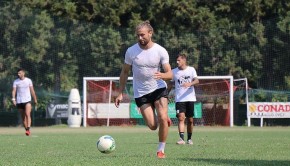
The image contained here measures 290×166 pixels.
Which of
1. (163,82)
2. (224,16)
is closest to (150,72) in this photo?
(163,82)

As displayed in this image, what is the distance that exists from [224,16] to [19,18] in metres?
10.7

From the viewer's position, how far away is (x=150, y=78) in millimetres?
11742

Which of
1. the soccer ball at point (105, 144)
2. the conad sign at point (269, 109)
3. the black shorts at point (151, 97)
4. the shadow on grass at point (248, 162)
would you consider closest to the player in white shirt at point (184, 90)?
the black shorts at point (151, 97)

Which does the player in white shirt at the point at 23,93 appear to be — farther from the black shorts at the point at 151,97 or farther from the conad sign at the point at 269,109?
the conad sign at the point at 269,109

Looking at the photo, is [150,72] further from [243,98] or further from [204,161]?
[243,98]

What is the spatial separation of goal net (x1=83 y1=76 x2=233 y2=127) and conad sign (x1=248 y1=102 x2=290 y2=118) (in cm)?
106

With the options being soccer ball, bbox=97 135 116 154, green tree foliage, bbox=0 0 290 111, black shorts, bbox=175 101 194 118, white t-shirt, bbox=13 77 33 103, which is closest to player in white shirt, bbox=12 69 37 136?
white t-shirt, bbox=13 77 33 103

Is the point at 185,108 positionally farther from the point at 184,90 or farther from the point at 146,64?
the point at 146,64

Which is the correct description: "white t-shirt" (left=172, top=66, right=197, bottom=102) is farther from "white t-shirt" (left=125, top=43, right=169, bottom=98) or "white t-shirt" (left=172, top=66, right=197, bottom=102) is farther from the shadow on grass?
the shadow on grass

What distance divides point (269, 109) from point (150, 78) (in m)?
22.4

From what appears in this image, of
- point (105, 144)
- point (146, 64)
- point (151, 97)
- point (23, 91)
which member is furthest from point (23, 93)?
point (105, 144)

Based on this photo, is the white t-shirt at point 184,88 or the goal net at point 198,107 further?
the goal net at point 198,107

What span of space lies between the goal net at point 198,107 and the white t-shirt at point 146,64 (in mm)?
21870

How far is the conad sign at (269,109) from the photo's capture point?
33281 millimetres
